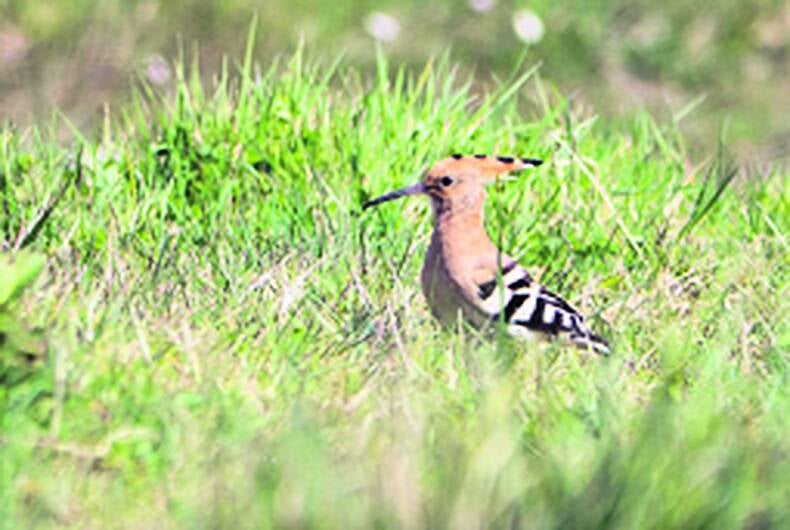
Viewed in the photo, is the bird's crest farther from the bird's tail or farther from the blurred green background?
the blurred green background

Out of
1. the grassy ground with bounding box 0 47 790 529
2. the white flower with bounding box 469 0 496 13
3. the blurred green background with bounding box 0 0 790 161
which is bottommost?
the grassy ground with bounding box 0 47 790 529

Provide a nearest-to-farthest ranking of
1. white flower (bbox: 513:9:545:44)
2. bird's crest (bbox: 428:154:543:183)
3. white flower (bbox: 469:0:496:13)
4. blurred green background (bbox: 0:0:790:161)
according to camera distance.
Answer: bird's crest (bbox: 428:154:543:183) < blurred green background (bbox: 0:0:790:161) < white flower (bbox: 513:9:545:44) < white flower (bbox: 469:0:496:13)

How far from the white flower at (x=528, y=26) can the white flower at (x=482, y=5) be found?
0.14m

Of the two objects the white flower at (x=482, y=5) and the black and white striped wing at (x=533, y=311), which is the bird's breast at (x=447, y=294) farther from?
the white flower at (x=482, y=5)

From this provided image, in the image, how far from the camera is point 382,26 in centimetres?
874

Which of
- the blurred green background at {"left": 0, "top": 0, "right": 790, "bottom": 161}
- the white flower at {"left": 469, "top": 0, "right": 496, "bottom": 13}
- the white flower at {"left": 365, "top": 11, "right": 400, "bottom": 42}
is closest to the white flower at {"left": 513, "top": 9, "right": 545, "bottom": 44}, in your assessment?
the blurred green background at {"left": 0, "top": 0, "right": 790, "bottom": 161}

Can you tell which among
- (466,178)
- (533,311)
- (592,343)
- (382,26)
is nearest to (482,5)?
(382,26)

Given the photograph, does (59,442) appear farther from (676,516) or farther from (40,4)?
(40,4)

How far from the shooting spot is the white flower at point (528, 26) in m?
8.65

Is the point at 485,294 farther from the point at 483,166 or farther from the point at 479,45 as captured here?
the point at 479,45

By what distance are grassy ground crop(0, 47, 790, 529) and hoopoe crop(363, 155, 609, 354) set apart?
78mm

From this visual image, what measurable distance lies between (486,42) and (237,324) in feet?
15.5

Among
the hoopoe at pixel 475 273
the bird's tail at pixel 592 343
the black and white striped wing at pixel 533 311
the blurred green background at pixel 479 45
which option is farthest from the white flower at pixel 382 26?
the bird's tail at pixel 592 343

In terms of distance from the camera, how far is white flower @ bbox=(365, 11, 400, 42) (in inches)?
341
